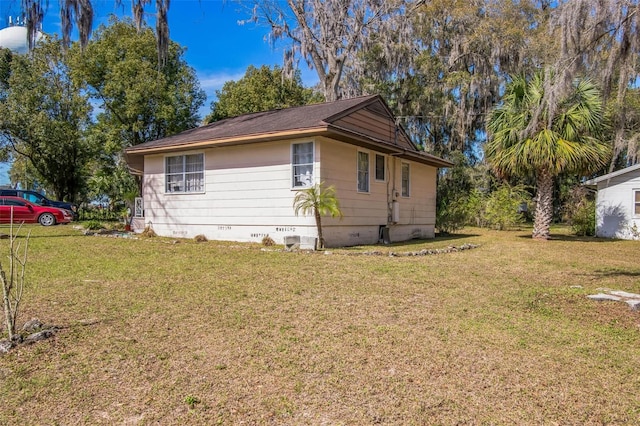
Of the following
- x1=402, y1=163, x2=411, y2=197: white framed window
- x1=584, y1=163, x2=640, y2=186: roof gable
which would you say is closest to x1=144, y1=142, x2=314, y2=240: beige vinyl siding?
x1=402, y1=163, x2=411, y2=197: white framed window

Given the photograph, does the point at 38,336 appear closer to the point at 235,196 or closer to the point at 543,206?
the point at 235,196

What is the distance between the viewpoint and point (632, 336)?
4262 mm

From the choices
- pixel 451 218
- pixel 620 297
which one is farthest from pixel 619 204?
pixel 620 297

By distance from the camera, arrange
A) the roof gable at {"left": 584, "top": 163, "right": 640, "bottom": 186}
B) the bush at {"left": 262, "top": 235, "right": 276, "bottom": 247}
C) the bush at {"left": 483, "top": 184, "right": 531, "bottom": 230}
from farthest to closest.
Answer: the bush at {"left": 483, "top": 184, "right": 531, "bottom": 230} → the roof gable at {"left": 584, "top": 163, "right": 640, "bottom": 186} → the bush at {"left": 262, "top": 235, "right": 276, "bottom": 247}

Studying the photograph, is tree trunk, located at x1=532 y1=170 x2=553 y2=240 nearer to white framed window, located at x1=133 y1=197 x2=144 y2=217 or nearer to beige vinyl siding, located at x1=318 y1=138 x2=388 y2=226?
beige vinyl siding, located at x1=318 y1=138 x2=388 y2=226

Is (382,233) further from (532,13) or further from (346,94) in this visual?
(532,13)

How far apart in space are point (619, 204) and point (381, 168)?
10.1 metres

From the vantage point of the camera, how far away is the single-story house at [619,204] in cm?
1667

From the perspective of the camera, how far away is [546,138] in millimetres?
14336

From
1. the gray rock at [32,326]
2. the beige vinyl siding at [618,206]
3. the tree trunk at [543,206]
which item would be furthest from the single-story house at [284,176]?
the beige vinyl siding at [618,206]

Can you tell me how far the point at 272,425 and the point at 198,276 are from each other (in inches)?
180

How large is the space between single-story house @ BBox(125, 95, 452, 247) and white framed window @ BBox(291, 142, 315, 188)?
0.03 meters

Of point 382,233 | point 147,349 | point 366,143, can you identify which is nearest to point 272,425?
point 147,349

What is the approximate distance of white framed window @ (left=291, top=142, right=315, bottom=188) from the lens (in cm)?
1151
